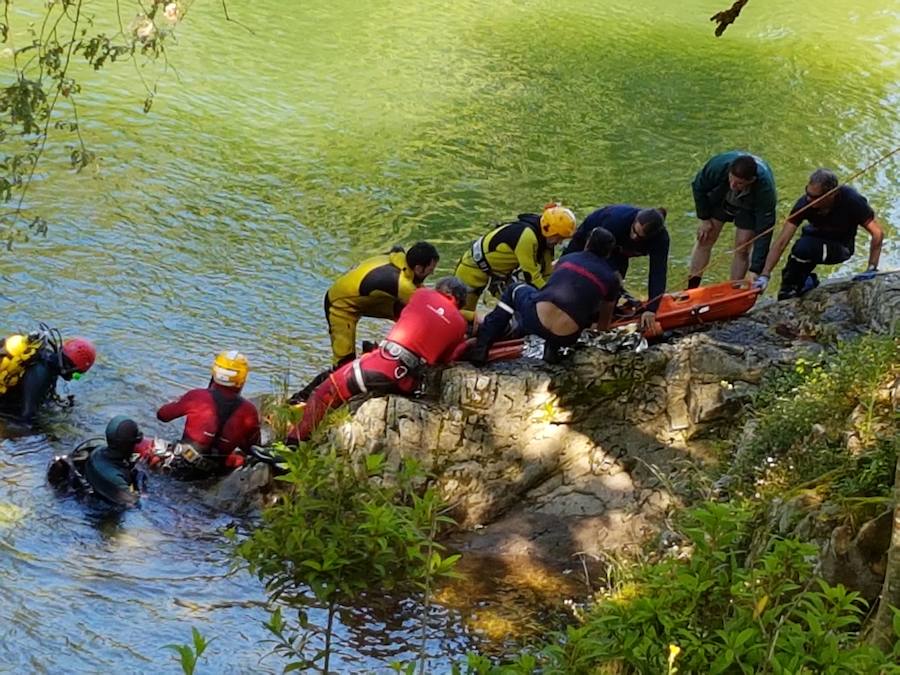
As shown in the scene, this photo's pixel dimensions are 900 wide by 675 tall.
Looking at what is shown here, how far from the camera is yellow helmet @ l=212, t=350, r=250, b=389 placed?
9.06 meters

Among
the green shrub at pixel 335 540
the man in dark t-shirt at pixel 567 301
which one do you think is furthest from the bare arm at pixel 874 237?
the green shrub at pixel 335 540

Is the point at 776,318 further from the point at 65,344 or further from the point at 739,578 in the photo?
the point at 65,344

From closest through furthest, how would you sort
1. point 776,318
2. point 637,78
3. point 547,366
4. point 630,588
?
point 630,588 → point 547,366 → point 776,318 → point 637,78

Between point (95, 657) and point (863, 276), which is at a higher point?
point (863, 276)

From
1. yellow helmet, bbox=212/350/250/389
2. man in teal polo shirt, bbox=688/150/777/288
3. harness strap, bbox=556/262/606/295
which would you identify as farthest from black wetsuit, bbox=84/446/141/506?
man in teal polo shirt, bbox=688/150/777/288

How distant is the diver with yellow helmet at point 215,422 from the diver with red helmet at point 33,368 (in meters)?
1.21

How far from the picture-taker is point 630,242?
9.30m

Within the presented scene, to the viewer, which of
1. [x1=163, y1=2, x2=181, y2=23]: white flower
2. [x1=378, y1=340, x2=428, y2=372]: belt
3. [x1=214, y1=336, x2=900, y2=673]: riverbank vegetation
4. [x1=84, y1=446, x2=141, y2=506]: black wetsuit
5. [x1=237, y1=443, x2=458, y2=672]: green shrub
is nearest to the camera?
[x1=214, y1=336, x2=900, y2=673]: riverbank vegetation

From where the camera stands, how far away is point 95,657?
6.75 metres

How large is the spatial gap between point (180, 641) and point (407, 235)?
8.25 meters

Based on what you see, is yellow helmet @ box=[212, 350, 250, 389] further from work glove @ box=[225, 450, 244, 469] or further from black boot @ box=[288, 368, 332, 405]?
black boot @ box=[288, 368, 332, 405]

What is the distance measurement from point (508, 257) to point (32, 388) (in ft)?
12.9

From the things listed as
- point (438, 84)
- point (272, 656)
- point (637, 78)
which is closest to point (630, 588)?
point (272, 656)

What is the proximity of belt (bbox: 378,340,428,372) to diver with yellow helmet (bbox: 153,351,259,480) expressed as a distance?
112cm
